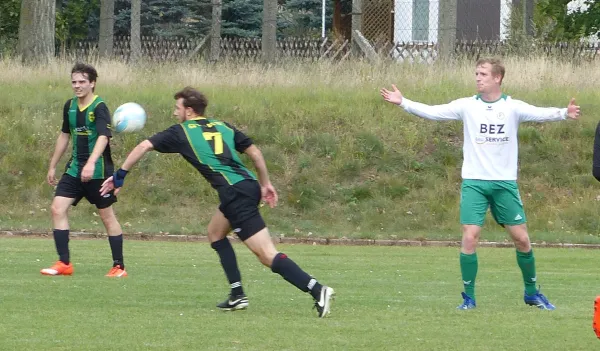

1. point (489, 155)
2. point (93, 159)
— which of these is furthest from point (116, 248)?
point (489, 155)

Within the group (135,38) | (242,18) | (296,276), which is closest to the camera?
(296,276)

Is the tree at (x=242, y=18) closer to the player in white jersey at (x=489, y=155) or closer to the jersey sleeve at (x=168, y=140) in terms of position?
the player in white jersey at (x=489, y=155)

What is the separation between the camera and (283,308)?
31.3 feet

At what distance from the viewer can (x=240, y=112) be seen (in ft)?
76.0

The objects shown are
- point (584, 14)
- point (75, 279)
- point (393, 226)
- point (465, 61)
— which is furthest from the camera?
point (584, 14)

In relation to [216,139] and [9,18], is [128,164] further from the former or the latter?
[9,18]

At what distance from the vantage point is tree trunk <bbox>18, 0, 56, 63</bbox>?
26625 mm

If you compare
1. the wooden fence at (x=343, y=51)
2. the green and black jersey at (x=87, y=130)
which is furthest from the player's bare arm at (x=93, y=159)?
the wooden fence at (x=343, y=51)

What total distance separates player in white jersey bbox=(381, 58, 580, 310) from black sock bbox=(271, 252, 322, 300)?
143cm

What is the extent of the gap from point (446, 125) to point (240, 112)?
160 inches

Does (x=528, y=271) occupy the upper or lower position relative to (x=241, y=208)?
lower

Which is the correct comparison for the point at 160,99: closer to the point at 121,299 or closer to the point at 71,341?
the point at 121,299

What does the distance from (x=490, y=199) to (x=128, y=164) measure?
2.98 m

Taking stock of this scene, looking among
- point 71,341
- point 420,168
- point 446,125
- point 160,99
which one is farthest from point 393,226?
point 71,341
